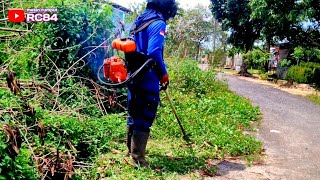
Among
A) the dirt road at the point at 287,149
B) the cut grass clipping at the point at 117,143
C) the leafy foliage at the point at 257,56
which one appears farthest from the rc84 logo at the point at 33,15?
the leafy foliage at the point at 257,56

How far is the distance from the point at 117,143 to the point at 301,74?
15969mm

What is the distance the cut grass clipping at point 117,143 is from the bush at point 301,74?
Result: 12519mm

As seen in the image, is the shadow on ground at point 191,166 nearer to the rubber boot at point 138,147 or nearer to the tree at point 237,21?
the rubber boot at point 138,147

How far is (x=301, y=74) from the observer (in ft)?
60.2

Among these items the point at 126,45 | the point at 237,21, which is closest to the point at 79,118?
the point at 126,45

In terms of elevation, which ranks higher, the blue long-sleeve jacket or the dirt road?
the blue long-sleeve jacket

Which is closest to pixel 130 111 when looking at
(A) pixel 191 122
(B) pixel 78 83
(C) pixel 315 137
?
(B) pixel 78 83

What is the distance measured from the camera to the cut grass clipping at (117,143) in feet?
11.9

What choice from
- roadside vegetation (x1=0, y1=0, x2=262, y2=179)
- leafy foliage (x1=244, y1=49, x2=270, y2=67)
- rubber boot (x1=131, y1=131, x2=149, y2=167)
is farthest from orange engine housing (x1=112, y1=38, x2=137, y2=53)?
leafy foliage (x1=244, y1=49, x2=270, y2=67)

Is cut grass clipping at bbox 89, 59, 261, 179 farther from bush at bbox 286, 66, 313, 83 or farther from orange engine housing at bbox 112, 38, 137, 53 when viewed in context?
bush at bbox 286, 66, 313, 83

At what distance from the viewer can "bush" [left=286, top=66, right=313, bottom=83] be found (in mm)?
18031

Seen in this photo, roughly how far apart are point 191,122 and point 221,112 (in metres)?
1.72

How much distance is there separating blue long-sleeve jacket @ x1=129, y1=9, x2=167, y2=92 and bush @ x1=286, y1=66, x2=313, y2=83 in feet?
52.7

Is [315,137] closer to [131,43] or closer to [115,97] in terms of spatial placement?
[115,97]
